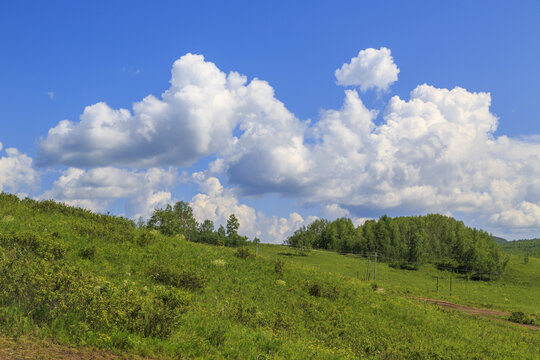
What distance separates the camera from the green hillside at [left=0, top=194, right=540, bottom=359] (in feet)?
28.3

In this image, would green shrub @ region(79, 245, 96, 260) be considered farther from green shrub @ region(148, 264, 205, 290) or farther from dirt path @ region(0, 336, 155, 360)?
dirt path @ region(0, 336, 155, 360)

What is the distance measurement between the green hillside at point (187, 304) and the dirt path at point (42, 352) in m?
0.28

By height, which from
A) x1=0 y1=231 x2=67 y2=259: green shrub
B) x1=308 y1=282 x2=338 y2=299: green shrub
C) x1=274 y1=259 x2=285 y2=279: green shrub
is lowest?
x1=308 y1=282 x2=338 y2=299: green shrub

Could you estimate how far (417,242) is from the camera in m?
101

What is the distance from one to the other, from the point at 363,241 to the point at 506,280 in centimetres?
4522

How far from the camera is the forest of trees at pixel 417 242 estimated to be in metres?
93.8

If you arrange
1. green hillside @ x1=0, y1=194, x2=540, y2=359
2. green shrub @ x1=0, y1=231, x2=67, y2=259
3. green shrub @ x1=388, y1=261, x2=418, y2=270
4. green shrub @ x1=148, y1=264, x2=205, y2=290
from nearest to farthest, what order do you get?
green hillside @ x1=0, y1=194, x2=540, y2=359
green shrub @ x1=0, y1=231, x2=67, y2=259
green shrub @ x1=148, y1=264, x2=205, y2=290
green shrub @ x1=388, y1=261, x2=418, y2=270

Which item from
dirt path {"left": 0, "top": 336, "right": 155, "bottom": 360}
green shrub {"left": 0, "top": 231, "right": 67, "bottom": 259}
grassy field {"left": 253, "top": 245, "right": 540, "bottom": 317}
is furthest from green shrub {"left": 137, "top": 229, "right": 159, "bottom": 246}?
grassy field {"left": 253, "top": 245, "right": 540, "bottom": 317}

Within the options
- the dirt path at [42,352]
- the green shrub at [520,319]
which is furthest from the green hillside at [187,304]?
the green shrub at [520,319]

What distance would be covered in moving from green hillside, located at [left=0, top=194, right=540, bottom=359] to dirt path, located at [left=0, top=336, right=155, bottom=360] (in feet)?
0.91

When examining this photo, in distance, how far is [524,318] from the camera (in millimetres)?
29359

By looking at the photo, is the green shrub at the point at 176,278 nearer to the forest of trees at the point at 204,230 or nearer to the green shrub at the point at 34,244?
the green shrub at the point at 34,244

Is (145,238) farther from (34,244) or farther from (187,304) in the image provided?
(187,304)

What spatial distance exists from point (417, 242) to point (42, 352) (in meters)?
106
